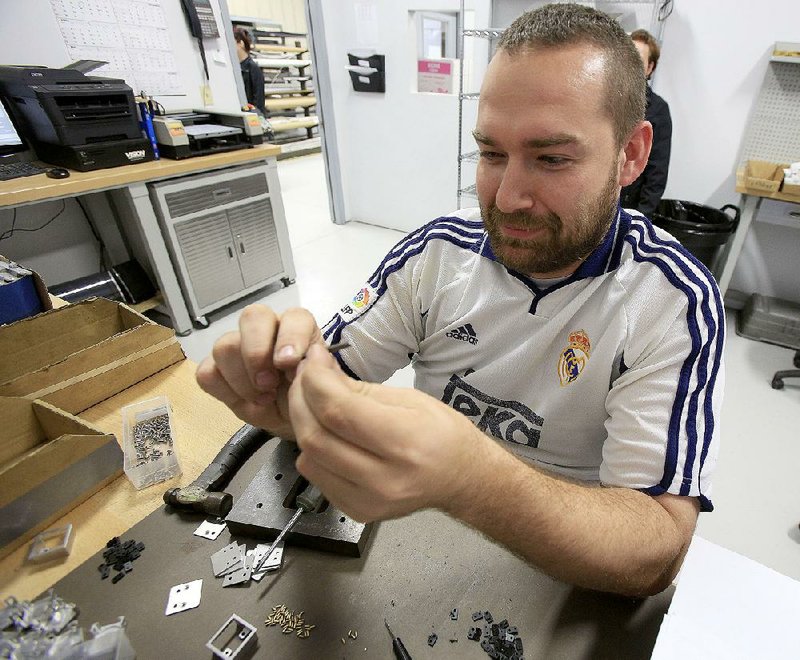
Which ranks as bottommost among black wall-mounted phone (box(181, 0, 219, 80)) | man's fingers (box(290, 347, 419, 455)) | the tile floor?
the tile floor

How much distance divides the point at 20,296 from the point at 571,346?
4.41 feet

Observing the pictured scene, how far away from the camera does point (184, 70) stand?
9.43 ft

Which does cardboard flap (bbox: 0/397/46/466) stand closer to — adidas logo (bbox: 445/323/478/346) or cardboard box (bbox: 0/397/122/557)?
cardboard box (bbox: 0/397/122/557)

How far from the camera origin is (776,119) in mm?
2420

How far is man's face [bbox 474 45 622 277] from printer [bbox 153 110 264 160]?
2096 millimetres

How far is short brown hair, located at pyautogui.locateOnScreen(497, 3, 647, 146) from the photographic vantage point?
76 centimetres

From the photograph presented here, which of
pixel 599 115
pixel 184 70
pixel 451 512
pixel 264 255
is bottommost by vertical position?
pixel 264 255

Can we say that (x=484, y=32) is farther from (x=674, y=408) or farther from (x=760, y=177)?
(x=674, y=408)

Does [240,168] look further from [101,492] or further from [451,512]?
[451,512]

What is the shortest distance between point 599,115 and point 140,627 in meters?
1.03

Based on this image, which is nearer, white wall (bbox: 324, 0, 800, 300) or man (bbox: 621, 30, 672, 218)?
man (bbox: 621, 30, 672, 218)

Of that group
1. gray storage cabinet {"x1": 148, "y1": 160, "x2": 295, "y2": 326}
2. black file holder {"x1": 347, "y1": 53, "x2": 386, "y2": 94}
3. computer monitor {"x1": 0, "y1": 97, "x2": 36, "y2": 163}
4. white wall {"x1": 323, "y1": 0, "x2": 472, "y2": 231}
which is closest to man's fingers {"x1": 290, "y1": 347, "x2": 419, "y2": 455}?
gray storage cabinet {"x1": 148, "y1": 160, "x2": 295, "y2": 326}

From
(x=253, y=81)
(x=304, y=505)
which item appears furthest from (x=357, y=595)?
(x=253, y=81)

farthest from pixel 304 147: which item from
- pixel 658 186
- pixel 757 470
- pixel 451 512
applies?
pixel 451 512
